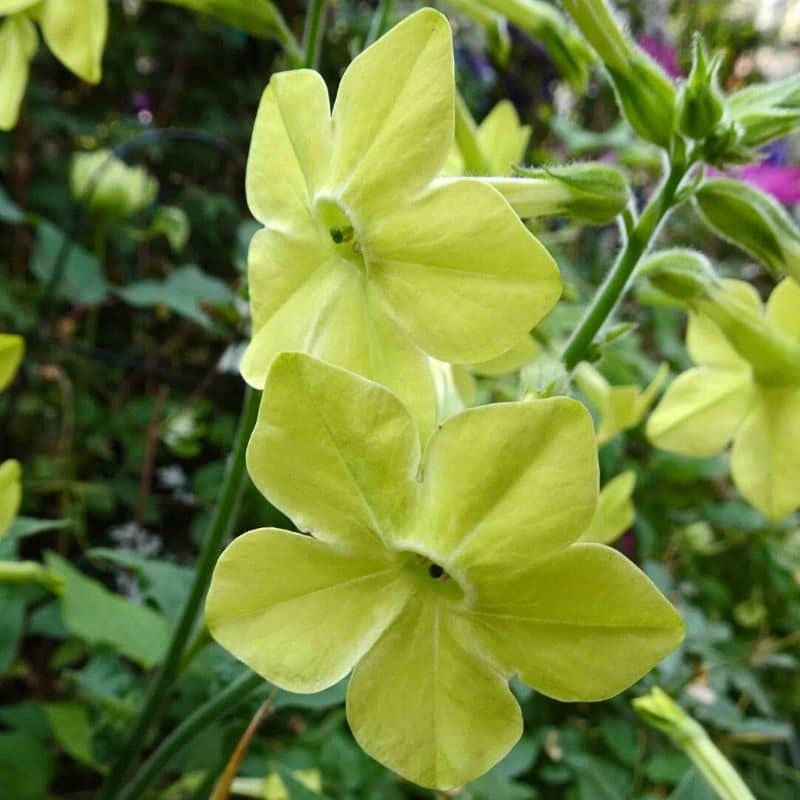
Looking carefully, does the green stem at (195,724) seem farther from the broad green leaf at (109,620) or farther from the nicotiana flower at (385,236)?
Result: the nicotiana flower at (385,236)

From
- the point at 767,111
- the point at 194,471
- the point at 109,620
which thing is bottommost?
the point at 194,471

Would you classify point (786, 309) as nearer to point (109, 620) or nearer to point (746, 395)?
point (746, 395)

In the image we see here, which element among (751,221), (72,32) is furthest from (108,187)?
(751,221)

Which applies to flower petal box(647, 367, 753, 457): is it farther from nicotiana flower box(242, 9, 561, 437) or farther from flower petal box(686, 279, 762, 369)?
nicotiana flower box(242, 9, 561, 437)

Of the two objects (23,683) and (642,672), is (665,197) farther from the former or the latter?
(23,683)

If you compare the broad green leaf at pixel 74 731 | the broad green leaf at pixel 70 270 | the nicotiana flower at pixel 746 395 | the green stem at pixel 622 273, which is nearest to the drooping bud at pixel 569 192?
the green stem at pixel 622 273
